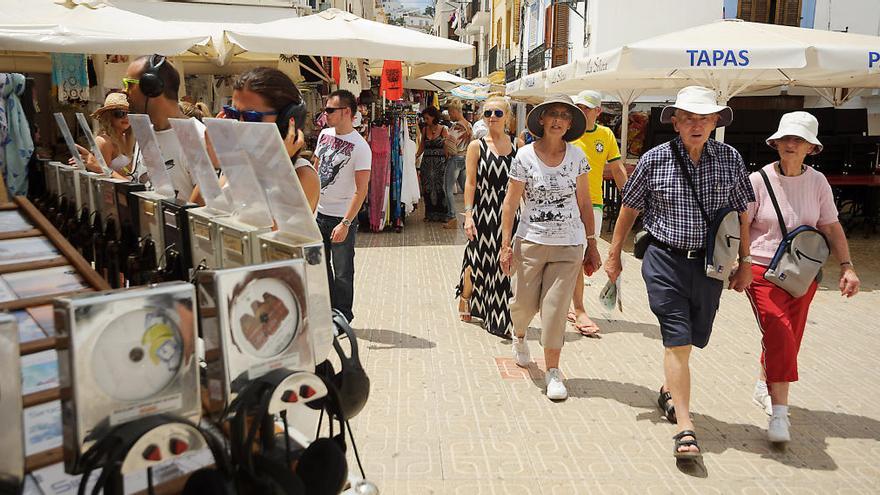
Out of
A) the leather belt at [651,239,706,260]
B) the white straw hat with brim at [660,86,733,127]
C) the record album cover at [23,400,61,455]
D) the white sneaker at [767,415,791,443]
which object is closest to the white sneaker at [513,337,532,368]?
the leather belt at [651,239,706,260]

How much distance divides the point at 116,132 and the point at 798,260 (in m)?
4.16

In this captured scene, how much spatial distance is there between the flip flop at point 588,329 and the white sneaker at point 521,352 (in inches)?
40.0

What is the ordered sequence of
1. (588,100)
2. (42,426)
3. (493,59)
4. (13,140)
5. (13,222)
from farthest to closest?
(493,59) < (588,100) < (13,140) < (13,222) < (42,426)

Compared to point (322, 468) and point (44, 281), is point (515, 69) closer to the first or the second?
point (44, 281)

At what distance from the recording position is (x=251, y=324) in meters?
1.39

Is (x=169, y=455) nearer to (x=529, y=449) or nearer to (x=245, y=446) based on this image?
(x=245, y=446)

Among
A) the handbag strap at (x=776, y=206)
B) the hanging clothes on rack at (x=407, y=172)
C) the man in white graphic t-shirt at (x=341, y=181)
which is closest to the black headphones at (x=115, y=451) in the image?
the handbag strap at (x=776, y=206)

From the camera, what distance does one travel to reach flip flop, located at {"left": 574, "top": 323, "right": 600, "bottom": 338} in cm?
600

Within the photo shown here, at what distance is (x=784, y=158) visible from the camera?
13.0 feet

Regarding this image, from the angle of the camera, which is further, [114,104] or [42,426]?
[114,104]

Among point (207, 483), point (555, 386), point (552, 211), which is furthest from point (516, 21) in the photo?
point (207, 483)

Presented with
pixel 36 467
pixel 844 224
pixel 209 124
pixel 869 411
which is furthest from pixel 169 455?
pixel 844 224

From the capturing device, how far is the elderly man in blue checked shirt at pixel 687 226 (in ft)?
12.4

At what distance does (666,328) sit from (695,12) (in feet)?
51.8
